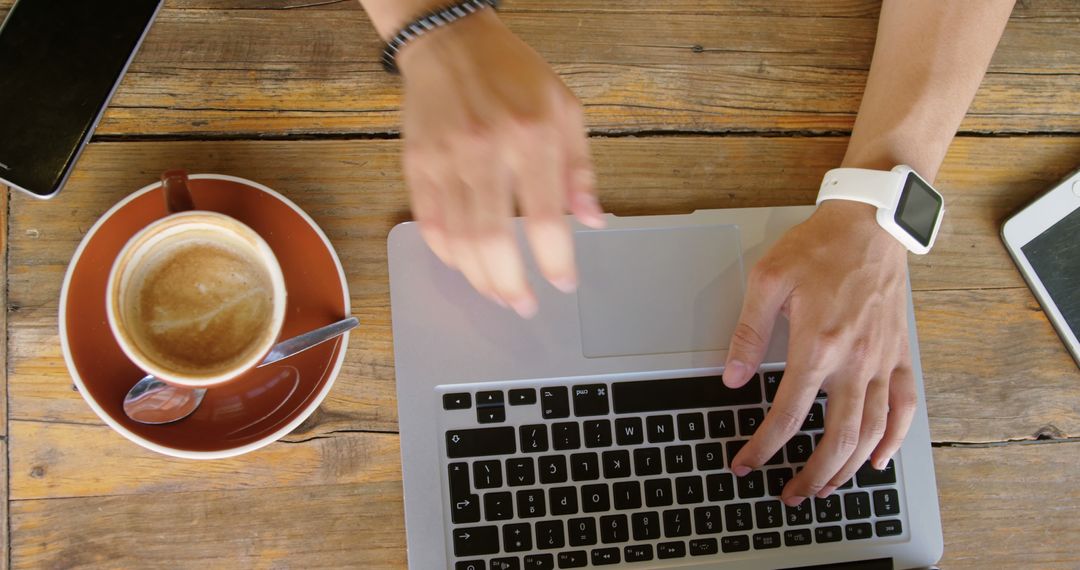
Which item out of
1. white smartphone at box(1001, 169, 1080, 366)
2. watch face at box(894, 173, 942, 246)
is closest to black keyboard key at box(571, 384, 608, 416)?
watch face at box(894, 173, 942, 246)

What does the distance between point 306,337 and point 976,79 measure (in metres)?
0.73

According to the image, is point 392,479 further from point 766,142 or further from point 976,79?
point 976,79

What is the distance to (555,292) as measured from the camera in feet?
2.31

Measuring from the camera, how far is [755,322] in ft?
2.27

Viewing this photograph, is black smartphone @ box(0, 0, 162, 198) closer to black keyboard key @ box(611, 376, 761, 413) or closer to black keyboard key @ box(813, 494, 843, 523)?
black keyboard key @ box(611, 376, 761, 413)

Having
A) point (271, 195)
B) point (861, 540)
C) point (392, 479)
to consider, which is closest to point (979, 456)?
point (861, 540)

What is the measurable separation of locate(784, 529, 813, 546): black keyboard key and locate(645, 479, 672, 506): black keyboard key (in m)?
0.12

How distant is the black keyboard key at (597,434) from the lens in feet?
2.23

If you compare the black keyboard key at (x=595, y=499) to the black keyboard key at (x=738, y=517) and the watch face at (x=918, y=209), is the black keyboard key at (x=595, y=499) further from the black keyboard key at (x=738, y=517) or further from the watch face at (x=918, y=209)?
the watch face at (x=918, y=209)

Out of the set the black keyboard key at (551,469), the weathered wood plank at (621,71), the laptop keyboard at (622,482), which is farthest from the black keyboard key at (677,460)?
the weathered wood plank at (621,71)

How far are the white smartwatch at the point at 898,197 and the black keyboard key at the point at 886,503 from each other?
247 millimetres

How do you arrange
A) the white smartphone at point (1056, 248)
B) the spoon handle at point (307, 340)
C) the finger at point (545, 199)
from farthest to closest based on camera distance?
the white smartphone at point (1056, 248) < the spoon handle at point (307, 340) < the finger at point (545, 199)

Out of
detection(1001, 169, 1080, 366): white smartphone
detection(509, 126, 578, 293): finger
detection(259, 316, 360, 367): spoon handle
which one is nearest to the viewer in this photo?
detection(509, 126, 578, 293): finger

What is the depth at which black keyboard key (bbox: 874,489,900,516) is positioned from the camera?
709 millimetres
